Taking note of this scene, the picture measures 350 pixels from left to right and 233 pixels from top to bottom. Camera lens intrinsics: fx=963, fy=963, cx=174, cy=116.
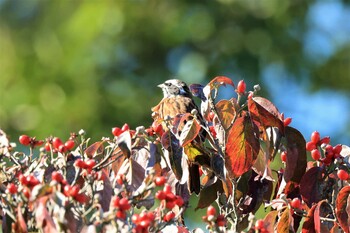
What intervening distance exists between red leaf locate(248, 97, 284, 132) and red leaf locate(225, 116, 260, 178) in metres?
0.03

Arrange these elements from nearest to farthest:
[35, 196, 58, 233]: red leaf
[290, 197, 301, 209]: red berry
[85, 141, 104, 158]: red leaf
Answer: [35, 196, 58, 233]: red leaf, [290, 197, 301, 209]: red berry, [85, 141, 104, 158]: red leaf

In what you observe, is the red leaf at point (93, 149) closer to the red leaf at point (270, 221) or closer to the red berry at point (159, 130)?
the red berry at point (159, 130)

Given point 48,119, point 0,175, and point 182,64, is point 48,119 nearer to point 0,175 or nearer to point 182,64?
point 182,64

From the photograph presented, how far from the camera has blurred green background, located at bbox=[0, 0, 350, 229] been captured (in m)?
12.3

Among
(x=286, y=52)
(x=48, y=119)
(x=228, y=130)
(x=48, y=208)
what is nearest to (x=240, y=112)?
(x=228, y=130)

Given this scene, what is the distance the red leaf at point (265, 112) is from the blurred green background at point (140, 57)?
28.8 ft

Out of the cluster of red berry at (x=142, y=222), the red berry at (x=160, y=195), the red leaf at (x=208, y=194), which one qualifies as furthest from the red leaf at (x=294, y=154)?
the cluster of red berry at (x=142, y=222)

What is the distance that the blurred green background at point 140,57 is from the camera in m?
12.3

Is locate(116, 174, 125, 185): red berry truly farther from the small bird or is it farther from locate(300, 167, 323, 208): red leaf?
locate(300, 167, 323, 208): red leaf

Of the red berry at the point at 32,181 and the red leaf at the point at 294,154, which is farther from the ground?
the red leaf at the point at 294,154

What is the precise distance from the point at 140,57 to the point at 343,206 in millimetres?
10823

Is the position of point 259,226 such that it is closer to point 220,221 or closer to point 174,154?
point 220,221

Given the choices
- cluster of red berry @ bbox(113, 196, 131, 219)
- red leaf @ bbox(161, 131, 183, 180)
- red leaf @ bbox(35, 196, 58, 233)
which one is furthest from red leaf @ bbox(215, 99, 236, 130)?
red leaf @ bbox(35, 196, 58, 233)

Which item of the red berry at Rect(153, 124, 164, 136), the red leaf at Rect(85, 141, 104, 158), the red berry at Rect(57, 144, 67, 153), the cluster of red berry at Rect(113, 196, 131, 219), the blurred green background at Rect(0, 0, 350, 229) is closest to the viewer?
the cluster of red berry at Rect(113, 196, 131, 219)
